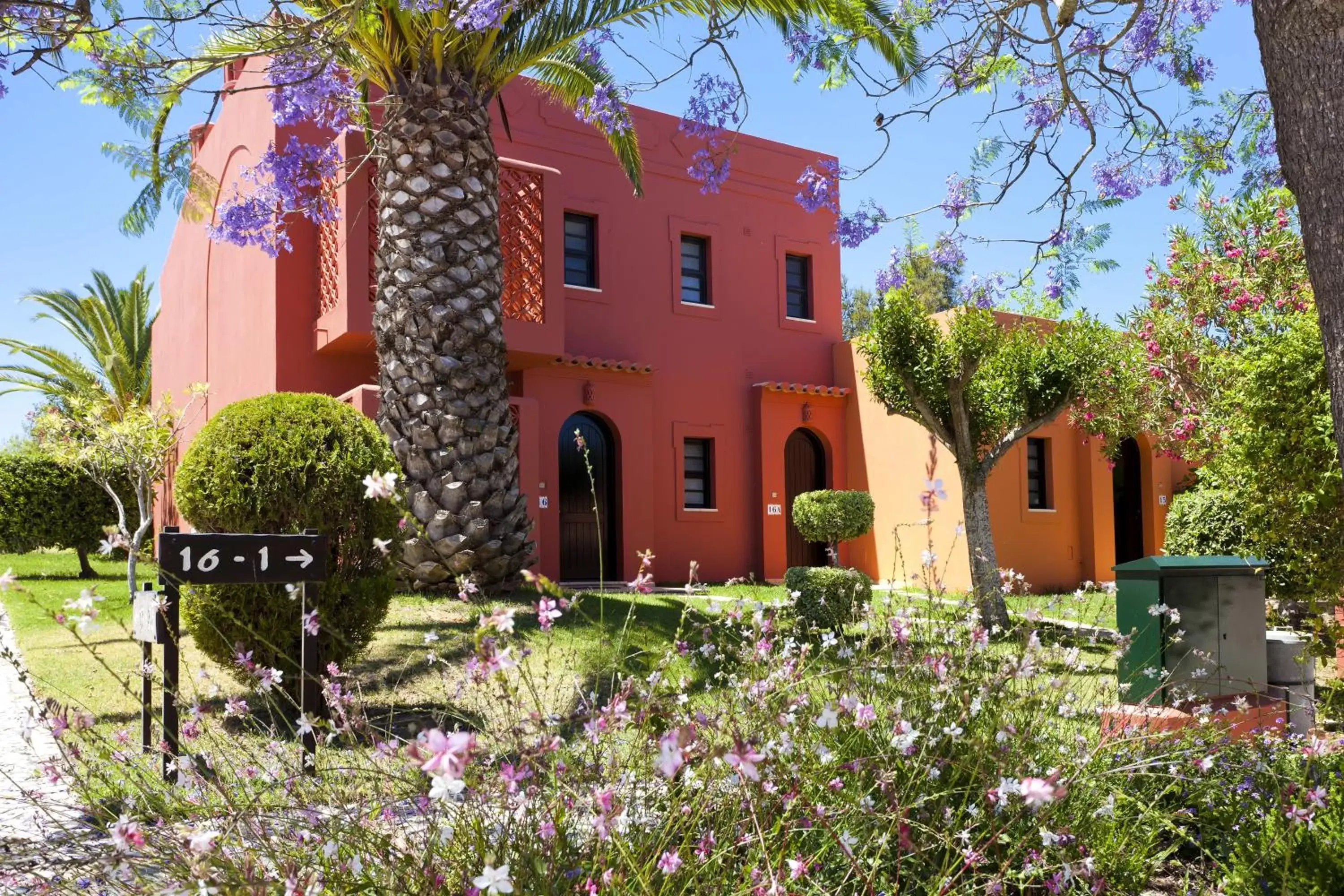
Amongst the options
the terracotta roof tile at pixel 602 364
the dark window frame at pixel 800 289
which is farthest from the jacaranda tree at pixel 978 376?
the dark window frame at pixel 800 289

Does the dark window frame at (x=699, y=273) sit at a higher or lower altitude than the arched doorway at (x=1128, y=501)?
higher

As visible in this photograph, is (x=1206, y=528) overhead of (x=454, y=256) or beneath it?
beneath

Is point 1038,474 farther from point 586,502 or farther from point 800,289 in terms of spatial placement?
point 586,502

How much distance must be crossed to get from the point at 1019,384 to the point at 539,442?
20.8ft

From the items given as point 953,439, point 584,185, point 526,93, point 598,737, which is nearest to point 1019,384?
point 953,439

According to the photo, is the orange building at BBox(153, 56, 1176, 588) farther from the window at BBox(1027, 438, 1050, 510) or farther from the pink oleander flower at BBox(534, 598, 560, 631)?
the pink oleander flower at BBox(534, 598, 560, 631)

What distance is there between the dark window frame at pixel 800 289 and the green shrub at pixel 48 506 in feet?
39.5

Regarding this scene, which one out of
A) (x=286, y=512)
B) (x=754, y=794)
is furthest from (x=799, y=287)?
(x=754, y=794)

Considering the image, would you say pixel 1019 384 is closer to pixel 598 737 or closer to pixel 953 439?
pixel 953 439

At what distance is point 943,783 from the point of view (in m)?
3.23

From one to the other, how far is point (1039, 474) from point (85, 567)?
15.7 metres

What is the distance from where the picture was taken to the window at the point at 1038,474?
1667 cm

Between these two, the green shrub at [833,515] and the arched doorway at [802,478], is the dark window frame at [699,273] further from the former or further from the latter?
the green shrub at [833,515]

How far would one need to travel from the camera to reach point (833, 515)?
570 inches
